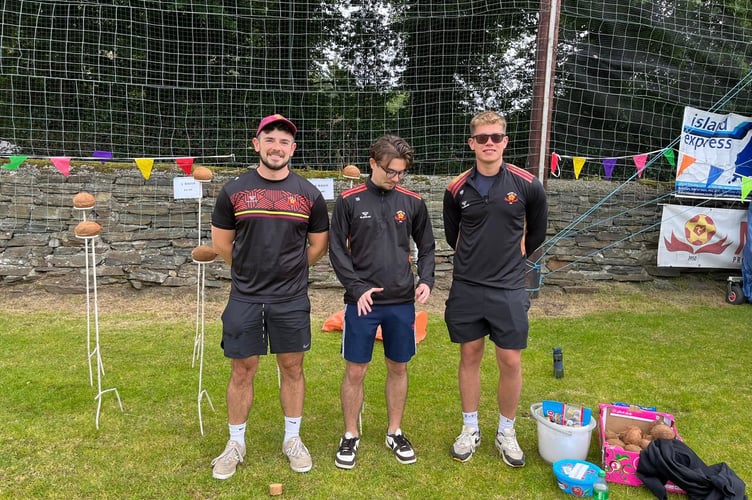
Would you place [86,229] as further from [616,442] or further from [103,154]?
[103,154]

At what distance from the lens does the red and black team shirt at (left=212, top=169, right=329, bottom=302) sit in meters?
2.33

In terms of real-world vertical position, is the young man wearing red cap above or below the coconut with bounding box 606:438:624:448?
above

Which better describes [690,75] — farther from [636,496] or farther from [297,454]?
[297,454]

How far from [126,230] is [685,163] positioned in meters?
6.60

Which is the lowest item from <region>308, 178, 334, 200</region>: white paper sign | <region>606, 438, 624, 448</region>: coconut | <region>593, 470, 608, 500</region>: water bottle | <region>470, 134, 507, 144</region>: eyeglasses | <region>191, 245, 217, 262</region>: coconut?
<region>593, 470, 608, 500</region>: water bottle

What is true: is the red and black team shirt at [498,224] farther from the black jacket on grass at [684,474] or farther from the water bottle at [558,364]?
the water bottle at [558,364]

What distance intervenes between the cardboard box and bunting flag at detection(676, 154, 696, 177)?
456 cm

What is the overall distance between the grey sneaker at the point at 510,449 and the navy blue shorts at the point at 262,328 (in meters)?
1.09

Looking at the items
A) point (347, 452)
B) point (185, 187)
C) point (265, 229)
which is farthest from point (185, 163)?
point (347, 452)

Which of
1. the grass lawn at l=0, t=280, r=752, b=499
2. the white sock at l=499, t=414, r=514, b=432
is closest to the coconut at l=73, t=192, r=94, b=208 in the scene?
the grass lawn at l=0, t=280, r=752, b=499

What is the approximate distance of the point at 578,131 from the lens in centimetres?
694

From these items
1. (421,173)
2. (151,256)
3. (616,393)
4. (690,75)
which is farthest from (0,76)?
(690,75)

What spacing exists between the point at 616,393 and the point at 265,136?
2.79 meters

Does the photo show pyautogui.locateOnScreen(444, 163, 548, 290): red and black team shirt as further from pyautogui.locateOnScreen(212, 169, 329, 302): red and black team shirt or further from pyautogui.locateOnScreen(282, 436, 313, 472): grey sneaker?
pyautogui.locateOnScreen(282, 436, 313, 472): grey sneaker
